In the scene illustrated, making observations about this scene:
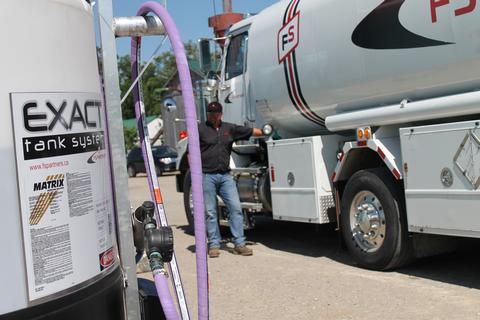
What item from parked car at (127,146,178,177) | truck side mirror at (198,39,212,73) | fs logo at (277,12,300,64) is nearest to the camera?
fs logo at (277,12,300,64)

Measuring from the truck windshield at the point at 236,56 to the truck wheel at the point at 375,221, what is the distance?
9.99 feet

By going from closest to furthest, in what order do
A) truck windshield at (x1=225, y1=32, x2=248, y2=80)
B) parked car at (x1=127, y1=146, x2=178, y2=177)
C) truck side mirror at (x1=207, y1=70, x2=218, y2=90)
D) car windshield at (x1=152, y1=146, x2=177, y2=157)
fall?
truck windshield at (x1=225, y1=32, x2=248, y2=80)
truck side mirror at (x1=207, y1=70, x2=218, y2=90)
parked car at (x1=127, y1=146, x2=178, y2=177)
car windshield at (x1=152, y1=146, x2=177, y2=157)

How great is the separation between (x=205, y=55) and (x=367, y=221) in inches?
157

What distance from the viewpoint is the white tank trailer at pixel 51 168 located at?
6.57 ft

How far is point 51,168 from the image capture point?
6.93 ft

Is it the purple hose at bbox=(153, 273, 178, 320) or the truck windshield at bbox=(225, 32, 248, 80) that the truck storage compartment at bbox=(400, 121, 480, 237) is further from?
the truck windshield at bbox=(225, 32, 248, 80)

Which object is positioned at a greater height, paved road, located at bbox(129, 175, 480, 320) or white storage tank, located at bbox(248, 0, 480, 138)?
white storage tank, located at bbox(248, 0, 480, 138)

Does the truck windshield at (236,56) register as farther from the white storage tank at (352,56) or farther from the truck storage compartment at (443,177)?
the truck storage compartment at (443,177)

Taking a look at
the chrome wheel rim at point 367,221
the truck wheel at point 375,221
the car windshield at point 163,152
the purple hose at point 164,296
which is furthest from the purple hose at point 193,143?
the car windshield at point 163,152

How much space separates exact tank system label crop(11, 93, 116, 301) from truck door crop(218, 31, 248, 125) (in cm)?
660

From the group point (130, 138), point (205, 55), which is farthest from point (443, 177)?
point (130, 138)

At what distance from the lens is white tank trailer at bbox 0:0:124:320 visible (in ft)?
6.57

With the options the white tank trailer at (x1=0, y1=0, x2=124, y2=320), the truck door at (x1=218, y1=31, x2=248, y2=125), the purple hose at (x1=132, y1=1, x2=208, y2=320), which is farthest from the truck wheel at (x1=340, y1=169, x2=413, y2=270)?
the white tank trailer at (x1=0, y1=0, x2=124, y2=320)

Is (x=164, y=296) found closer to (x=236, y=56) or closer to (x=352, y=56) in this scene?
(x=352, y=56)
